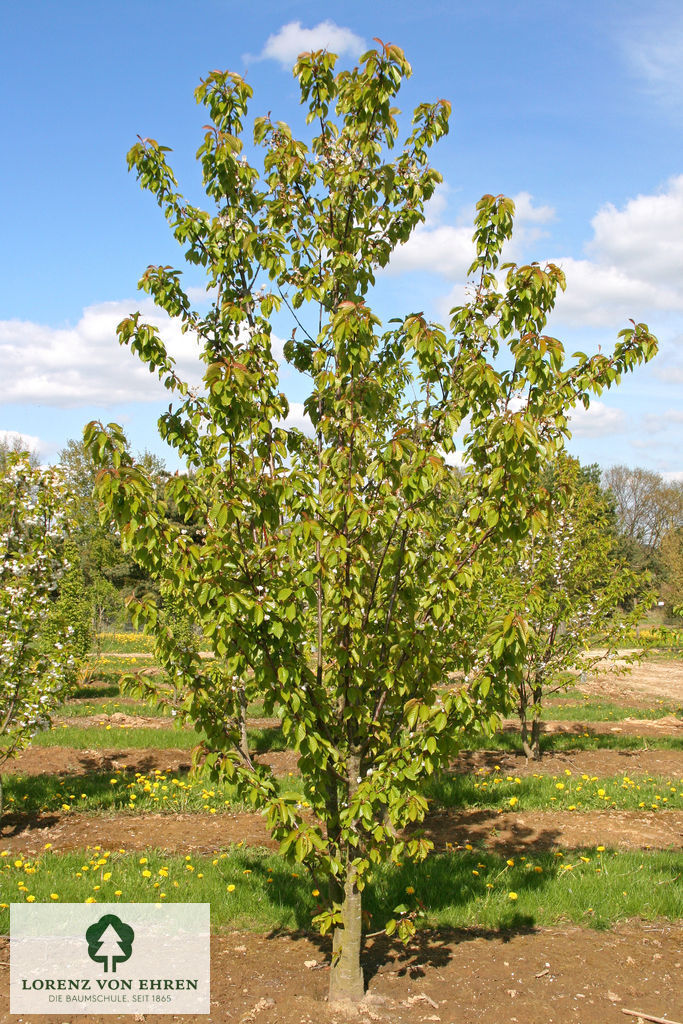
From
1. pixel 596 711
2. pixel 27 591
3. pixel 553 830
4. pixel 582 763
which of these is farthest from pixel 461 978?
pixel 596 711

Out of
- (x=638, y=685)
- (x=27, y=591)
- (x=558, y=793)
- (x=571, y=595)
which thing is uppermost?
(x=27, y=591)

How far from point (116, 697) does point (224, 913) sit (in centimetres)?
1254

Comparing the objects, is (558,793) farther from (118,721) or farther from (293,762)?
(118,721)

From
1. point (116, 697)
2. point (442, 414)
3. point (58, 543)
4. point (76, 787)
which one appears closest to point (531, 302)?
point (442, 414)

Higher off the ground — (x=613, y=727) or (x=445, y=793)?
(x=445, y=793)

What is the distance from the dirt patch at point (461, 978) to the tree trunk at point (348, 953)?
9 cm

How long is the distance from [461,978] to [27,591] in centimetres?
500

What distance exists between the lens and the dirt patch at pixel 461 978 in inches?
149

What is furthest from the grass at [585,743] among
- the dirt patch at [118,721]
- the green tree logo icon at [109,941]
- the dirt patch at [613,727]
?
the green tree logo icon at [109,941]

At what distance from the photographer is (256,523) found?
12.1 feet

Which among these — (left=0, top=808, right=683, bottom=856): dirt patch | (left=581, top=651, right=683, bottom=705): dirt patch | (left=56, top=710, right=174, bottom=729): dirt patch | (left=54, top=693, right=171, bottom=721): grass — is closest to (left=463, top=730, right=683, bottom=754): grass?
(left=0, top=808, right=683, bottom=856): dirt patch

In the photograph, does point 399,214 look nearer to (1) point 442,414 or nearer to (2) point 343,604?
(1) point 442,414

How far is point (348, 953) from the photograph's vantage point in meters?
3.86

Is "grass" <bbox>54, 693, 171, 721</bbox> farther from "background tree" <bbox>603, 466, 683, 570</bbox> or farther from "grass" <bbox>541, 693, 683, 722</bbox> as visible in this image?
"background tree" <bbox>603, 466, 683, 570</bbox>
